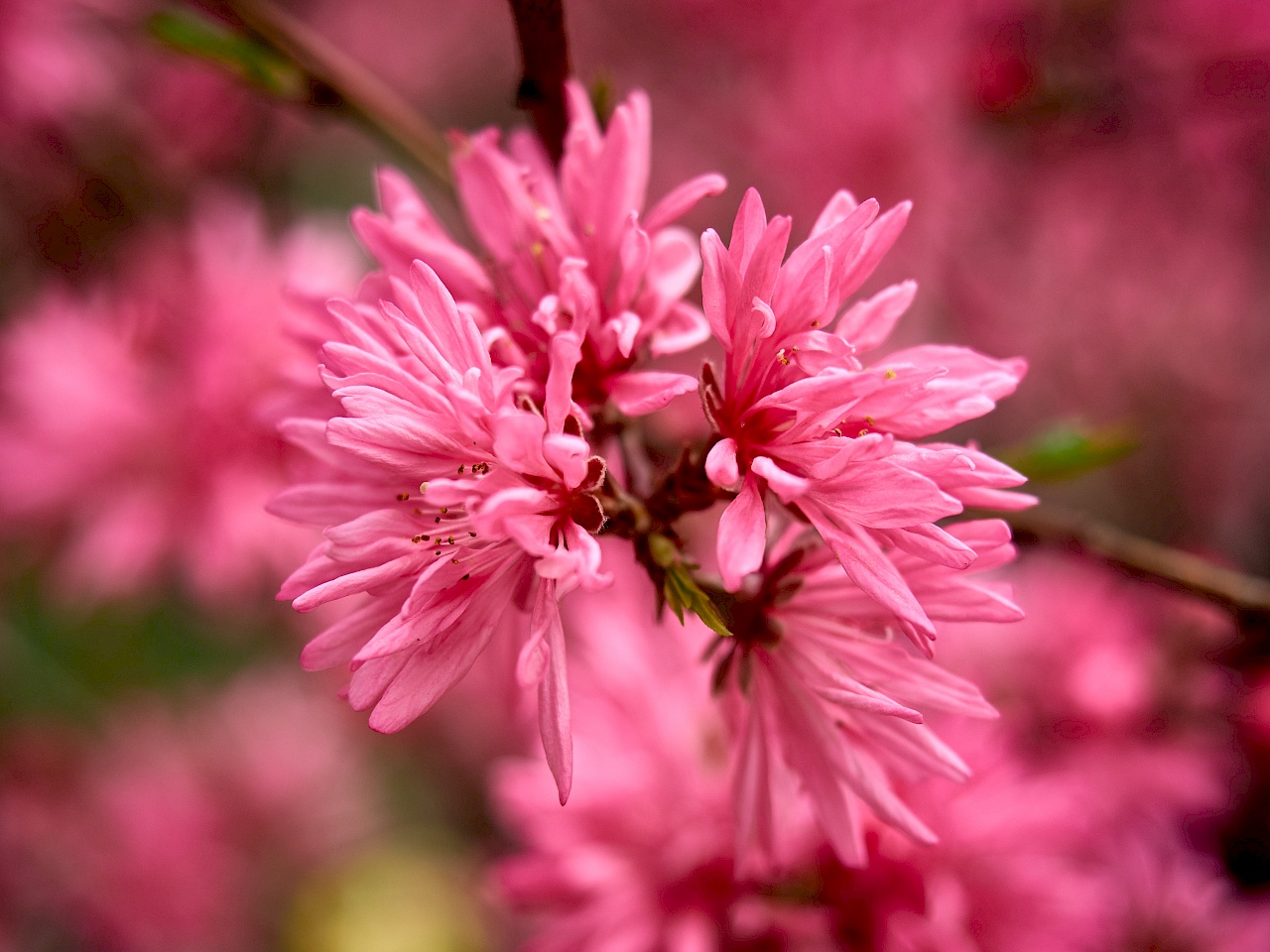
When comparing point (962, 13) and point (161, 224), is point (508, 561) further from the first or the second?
point (962, 13)

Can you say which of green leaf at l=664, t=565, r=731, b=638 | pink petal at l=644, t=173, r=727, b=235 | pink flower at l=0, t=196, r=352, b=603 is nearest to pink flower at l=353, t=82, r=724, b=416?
pink petal at l=644, t=173, r=727, b=235

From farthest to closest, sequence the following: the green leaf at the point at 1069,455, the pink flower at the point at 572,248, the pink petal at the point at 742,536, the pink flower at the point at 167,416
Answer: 1. the pink flower at the point at 167,416
2. the green leaf at the point at 1069,455
3. the pink flower at the point at 572,248
4. the pink petal at the point at 742,536

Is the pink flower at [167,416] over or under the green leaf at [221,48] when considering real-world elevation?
under

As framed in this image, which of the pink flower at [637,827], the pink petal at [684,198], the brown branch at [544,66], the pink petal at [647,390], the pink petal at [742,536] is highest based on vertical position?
the brown branch at [544,66]

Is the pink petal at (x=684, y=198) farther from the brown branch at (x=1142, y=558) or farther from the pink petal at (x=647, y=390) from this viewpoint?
the brown branch at (x=1142, y=558)

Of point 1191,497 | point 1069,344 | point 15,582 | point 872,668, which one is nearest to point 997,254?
point 1069,344

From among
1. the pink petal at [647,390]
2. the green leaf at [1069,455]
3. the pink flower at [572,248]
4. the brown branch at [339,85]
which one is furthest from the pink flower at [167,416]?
the green leaf at [1069,455]

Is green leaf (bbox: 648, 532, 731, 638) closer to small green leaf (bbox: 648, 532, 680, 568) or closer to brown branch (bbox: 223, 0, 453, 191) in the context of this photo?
small green leaf (bbox: 648, 532, 680, 568)
